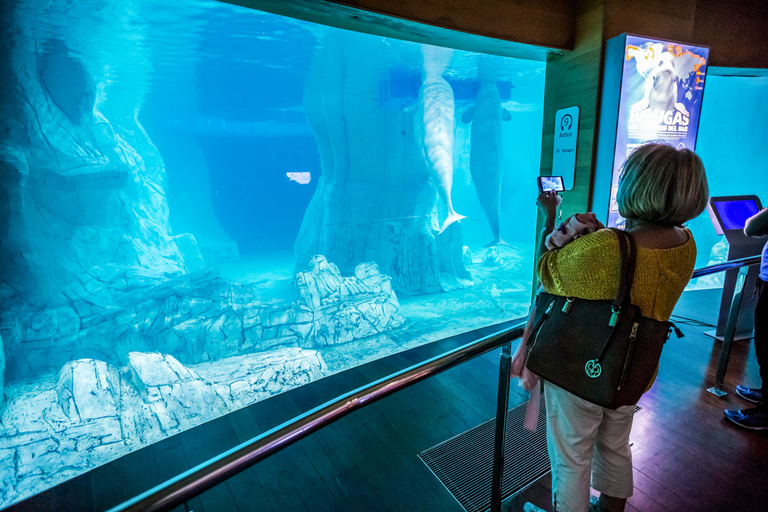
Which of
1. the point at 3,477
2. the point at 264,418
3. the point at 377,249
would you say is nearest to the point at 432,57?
the point at 377,249

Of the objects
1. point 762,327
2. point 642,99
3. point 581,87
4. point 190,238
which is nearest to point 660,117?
point 642,99

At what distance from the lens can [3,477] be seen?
638 cm

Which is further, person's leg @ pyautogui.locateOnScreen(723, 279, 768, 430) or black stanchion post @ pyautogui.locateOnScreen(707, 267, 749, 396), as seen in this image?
black stanchion post @ pyautogui.locateOnScreen(707, 267, 749, 396)

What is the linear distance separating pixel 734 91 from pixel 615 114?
25.4 metres

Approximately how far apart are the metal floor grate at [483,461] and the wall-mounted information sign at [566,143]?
2.51 m

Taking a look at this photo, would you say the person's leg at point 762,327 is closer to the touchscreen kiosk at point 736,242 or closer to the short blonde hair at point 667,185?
the touchscreen kiosk at point 736,242

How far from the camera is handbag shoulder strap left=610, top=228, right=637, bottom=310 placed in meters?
1.10

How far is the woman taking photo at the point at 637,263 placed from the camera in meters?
1.11

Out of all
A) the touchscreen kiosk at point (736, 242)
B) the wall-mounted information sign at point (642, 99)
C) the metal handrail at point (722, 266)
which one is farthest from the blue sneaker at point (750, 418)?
the wall-mounted information sign at point (642, 99)

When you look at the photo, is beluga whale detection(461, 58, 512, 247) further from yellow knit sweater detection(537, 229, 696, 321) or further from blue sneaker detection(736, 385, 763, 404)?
yellow knit sweater detection(537, 229, 696, 321)

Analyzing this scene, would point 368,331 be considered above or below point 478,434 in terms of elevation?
below

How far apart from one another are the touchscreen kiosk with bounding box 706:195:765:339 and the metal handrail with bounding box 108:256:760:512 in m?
3.71

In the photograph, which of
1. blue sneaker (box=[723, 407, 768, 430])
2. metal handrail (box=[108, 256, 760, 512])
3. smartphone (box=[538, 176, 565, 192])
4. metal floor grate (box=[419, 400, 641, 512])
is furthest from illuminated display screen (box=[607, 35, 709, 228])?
metal handrail (box=[108, 256, 760, 512])

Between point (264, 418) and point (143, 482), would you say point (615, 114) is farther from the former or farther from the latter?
point (143, 482)
